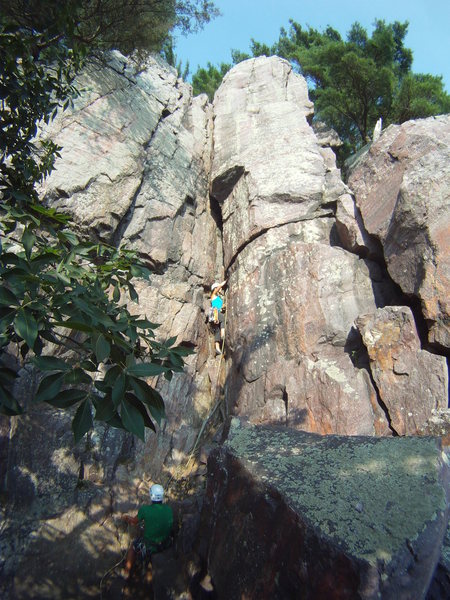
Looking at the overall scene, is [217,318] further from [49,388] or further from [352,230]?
[49,388]

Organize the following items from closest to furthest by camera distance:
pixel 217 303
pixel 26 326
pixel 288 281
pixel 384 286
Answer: pixel 26 326
pixel 384 286
pixel 288 281
pixel 217 303

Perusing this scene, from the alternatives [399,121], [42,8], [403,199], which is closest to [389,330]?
[403,199]

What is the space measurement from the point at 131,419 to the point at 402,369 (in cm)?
499

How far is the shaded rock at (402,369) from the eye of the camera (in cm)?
570

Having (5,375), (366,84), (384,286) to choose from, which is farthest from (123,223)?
(366,84)

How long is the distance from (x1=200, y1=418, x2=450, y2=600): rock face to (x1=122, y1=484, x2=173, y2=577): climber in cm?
136

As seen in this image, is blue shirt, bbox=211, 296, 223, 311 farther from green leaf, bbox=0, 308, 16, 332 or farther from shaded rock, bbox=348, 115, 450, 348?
green leaf, bbox=0, 308, 16, 332

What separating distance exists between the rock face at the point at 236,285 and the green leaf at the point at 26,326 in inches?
82.1

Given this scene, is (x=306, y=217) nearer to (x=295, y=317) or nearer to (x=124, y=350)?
(x=295, y=317)

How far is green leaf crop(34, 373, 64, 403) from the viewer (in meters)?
2.15

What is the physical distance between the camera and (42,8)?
4.22 metres

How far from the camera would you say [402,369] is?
609 cm

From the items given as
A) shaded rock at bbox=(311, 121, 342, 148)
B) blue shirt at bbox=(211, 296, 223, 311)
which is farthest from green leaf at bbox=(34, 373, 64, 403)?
shaded rock at bbox=(311, 121, 342, 148)

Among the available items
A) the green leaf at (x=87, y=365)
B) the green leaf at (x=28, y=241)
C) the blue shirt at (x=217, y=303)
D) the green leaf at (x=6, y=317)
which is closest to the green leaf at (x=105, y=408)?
the green leaf at (x=87, y=365)
